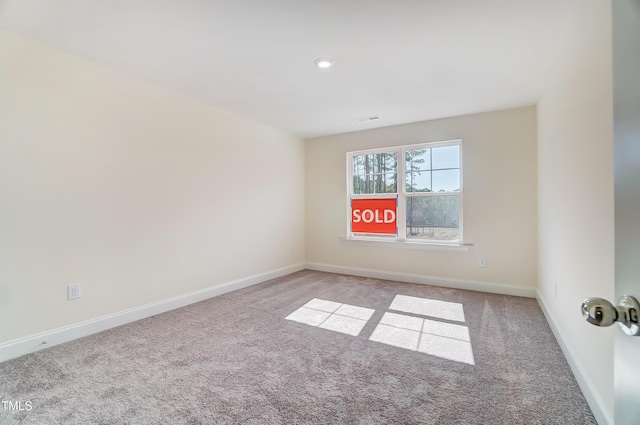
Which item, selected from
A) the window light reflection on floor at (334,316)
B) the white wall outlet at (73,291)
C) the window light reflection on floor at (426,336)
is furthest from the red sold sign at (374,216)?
the white wall outlet at (73,291)

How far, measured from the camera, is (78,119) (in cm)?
239

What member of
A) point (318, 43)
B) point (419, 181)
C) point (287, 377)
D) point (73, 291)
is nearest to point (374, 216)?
point (419, 181)

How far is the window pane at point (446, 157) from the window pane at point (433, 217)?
0.44 metres

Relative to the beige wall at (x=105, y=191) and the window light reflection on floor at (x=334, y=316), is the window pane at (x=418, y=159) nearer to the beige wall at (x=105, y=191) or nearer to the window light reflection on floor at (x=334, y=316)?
the window light reflection on floor at (x=334, y=316)

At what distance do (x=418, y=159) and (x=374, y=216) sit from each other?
1088mm

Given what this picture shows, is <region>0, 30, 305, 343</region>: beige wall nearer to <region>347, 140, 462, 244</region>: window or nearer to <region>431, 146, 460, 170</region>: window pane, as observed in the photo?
<region>347, 140, 462, 244</region>: window

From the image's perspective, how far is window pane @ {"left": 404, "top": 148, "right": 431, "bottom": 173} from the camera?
4080 millimetres

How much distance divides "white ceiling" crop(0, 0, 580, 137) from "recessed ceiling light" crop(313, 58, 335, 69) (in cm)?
6

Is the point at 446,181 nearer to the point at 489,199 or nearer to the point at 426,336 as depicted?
the point at 489,199

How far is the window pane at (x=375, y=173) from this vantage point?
438 cm

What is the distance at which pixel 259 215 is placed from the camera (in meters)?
4.17

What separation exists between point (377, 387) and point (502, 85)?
3.03m

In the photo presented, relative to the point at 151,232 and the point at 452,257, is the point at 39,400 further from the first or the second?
the point at 452,257

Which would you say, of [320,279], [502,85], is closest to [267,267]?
[320,279]
